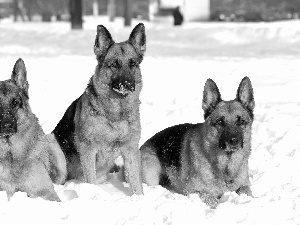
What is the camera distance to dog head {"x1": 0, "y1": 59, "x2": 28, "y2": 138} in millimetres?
5828

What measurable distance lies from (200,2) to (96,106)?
30.7 metres

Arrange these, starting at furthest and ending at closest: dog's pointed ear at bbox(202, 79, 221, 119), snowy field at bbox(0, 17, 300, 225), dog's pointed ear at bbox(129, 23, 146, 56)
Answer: dog's pointed ear at bbox(129, 23, 146, 56), dog's pointed ear at bbox(202, 79, 221, 119), snowy field at bbox(0, 17, 300, 225)

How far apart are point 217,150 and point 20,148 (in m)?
2.11

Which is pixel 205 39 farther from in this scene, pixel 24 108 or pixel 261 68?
pixel 24 108

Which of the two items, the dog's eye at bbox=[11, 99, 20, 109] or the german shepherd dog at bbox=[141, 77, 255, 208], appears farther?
the german shepherd dog at bbox=[141, 77, 255, 208]

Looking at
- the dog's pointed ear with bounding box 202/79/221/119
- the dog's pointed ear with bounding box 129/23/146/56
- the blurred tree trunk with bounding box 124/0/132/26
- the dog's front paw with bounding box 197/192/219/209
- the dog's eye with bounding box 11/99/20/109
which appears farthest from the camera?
the blurred tree trunk with bounding box 124/0/132/26

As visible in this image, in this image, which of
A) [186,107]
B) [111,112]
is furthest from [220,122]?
[186,107]

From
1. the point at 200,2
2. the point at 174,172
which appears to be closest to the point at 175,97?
the point at 174,172

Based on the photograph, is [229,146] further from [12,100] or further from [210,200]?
[12,100]

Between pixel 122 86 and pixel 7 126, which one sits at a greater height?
pixel 122 86

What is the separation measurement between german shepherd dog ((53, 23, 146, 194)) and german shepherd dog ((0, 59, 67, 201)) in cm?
77

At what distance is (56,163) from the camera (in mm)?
7250

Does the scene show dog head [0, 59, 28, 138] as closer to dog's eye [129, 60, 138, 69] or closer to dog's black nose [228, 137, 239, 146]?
dog's eye [129, 60, 138, 69]

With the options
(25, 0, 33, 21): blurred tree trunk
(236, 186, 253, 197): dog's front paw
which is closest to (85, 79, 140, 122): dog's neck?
(236, 186, 253, 197): dog's front paw
